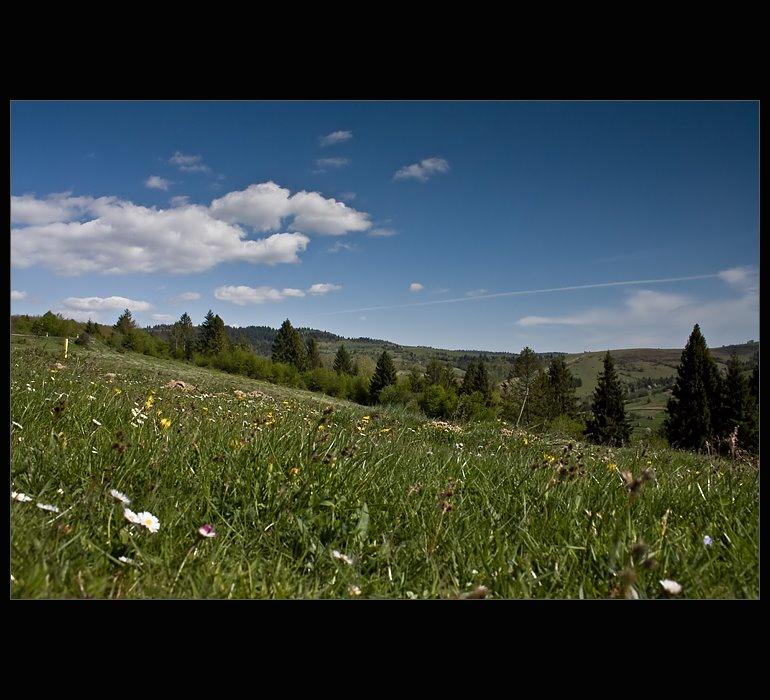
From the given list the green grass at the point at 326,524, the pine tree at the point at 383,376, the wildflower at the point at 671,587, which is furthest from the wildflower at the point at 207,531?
the pine tree at the point at 383,376

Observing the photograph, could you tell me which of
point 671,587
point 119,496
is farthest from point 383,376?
point 671,587

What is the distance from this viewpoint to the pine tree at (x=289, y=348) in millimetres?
106688

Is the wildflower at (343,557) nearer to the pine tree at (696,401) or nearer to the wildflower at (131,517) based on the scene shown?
the wildflower at (131,517)

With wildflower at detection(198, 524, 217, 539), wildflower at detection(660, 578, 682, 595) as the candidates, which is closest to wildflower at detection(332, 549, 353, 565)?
wildflower at detection(198, 524, 217, 539)

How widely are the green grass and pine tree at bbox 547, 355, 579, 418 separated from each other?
66.0 m

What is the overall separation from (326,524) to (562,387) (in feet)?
242

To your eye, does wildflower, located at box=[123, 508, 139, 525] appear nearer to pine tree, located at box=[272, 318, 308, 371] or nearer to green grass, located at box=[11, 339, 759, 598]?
green grass, located at box=[11, 339, 759, 598]

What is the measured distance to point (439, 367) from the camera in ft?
359

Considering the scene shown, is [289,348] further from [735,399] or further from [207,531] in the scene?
[207,531]

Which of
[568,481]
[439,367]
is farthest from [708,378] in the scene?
[439,367]

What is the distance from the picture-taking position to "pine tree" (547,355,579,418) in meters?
68.4

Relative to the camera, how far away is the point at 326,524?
2408 mm
